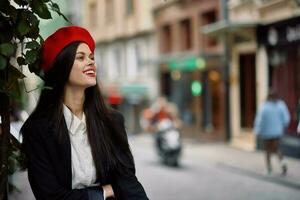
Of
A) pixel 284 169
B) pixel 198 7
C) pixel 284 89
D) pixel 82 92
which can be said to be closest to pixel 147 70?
pixel 198 7

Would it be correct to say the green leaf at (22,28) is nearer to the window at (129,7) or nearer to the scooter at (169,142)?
the scooter at (169,142)

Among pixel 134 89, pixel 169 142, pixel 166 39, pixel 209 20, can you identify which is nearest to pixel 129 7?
pixel 134 89

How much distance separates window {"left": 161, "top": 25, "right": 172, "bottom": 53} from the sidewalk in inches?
289

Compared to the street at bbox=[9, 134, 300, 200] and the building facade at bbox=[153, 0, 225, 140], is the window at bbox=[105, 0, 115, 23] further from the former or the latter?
the street at bbox=[9, 134, 300, 200]

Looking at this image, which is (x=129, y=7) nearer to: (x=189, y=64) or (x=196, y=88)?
(x=196, y=88)

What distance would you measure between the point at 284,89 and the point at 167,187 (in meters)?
7.63

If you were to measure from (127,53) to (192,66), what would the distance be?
40.5ft

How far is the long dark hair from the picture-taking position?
322 cm

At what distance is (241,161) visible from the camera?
17953 mm

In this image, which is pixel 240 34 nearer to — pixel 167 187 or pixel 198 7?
pixel 198 7

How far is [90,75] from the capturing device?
333 centimetres

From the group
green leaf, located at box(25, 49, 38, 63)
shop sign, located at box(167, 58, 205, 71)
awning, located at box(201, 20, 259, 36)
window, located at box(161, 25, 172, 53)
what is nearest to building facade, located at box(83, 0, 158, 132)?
window, located at box(161, 25, 172, 53)

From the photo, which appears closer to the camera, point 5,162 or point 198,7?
point 5,162

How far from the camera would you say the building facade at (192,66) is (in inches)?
1015
